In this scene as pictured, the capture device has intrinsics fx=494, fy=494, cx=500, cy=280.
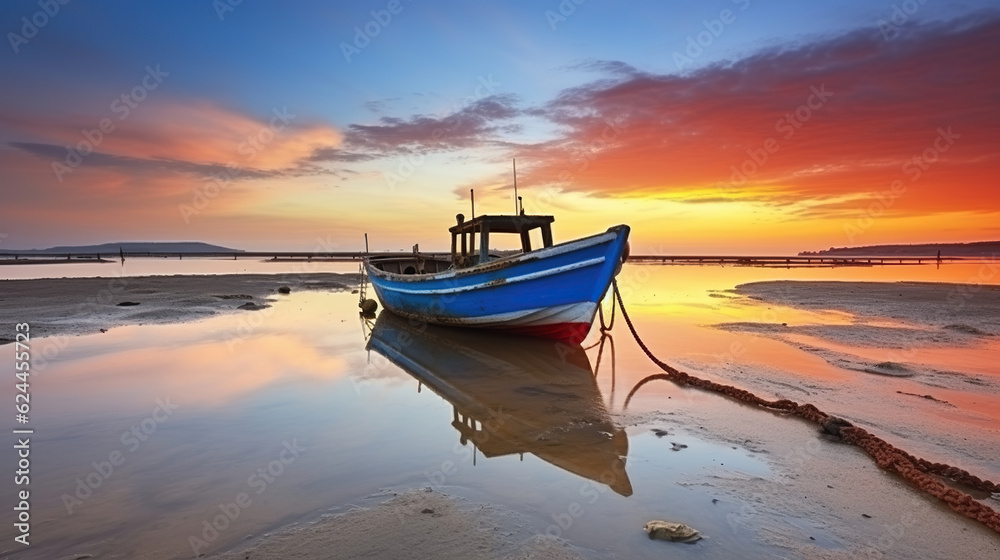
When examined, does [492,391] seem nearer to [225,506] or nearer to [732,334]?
[225,506]

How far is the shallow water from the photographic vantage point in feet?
12.5

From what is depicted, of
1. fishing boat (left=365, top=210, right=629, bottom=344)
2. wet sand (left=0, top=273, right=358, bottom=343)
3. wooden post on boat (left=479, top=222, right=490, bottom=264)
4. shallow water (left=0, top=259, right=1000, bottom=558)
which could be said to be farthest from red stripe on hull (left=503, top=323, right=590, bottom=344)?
wet sand (left=0, top=273, right=358, bottom=343)

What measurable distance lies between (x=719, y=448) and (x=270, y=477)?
179 inches

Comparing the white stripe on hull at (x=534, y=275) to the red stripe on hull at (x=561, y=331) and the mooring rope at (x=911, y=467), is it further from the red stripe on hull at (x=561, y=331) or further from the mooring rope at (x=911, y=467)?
the mooring rope at (x=911, y=467)

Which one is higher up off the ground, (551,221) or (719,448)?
(551,221)

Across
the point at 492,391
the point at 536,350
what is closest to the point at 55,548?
the point at 492,391

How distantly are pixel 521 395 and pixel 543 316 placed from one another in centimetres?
407

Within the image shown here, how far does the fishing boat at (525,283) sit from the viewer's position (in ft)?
34.4

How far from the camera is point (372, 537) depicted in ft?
11.4

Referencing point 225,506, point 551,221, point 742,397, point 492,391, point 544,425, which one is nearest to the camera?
point 225,506

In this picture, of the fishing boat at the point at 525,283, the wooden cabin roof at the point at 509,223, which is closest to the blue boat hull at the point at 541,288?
the fishing boat at the point at 525,283

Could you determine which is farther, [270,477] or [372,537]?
[270,477]

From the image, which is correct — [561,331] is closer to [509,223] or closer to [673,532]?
[509,223]

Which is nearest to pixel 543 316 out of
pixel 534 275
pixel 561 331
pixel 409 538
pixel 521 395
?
pixel 561 331
